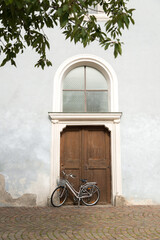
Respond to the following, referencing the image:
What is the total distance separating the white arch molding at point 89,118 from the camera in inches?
245

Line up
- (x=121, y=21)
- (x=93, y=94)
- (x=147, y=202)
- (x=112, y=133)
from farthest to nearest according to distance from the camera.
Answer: (x=93, y=94)
(x=112, y=133)
(x=147, y=202)
(x=121, y=21)

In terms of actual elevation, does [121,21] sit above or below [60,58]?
below

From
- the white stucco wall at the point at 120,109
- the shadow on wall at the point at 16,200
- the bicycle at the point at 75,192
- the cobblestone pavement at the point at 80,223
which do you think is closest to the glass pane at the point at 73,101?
the white stucco wall at the point at 120,109

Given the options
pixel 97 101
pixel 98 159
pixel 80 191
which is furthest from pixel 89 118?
pixel 80 191

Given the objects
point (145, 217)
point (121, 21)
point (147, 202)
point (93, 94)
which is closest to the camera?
point (121, 21)

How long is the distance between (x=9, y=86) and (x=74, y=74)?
198cm

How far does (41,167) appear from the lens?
6223 mm

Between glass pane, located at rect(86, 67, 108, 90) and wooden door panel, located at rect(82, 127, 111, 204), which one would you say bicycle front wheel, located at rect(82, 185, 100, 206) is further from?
glass pane, located at rect(86, 67, 108, 90)

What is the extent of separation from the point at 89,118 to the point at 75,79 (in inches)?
55.9

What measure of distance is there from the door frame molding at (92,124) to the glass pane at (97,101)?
0.43 meters

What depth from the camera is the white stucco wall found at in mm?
6184

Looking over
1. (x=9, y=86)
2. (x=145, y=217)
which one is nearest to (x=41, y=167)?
(x=9, y=86)

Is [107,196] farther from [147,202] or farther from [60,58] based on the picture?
[60,58]

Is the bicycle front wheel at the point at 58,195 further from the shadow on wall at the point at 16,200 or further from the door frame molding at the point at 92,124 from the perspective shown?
the shadow on wall at the point at 16,200
